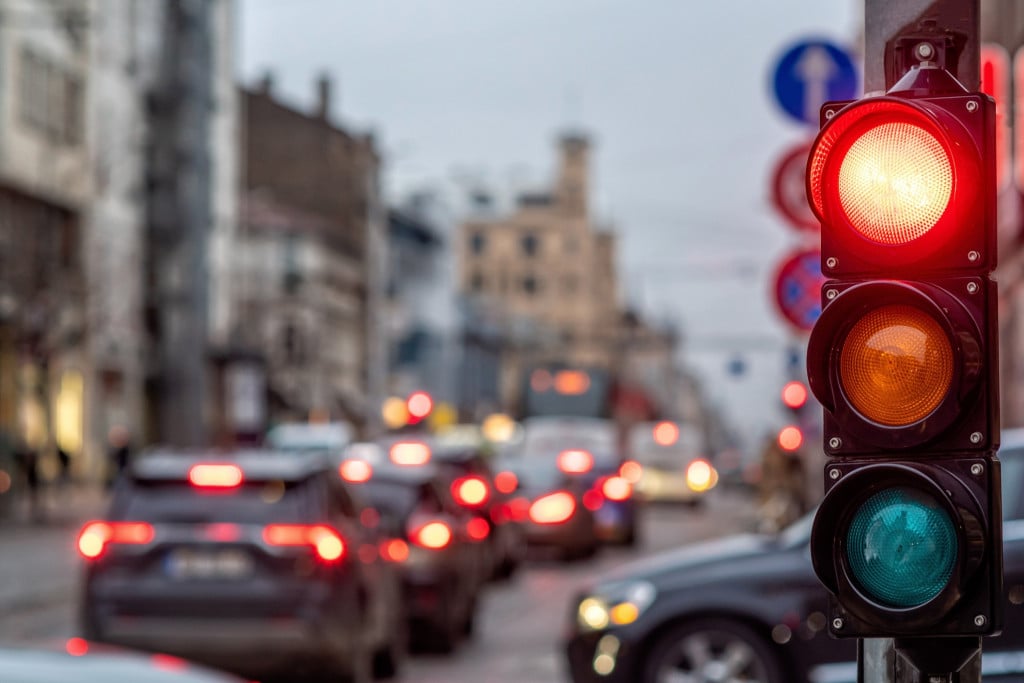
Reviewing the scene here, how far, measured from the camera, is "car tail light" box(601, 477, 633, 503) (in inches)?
1350

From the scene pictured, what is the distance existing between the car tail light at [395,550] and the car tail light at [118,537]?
2255 mm

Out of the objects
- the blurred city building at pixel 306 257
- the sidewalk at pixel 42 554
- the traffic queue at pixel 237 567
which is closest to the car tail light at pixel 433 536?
the traffic queue at pixel 237 567

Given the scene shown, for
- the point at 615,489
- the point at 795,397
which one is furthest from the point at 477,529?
the point at 615,489

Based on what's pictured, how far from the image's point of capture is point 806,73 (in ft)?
57.3

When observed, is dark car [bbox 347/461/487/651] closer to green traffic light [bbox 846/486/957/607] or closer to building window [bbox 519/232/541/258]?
green traffic light [bbox 846/486/957/607]

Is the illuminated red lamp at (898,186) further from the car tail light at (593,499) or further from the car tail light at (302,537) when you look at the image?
the car tail light at (593,499)

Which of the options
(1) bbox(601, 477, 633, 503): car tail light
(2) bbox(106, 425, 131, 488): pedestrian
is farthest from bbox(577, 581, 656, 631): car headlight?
(2) bbox(106, 425, 131, 488): pedestrian

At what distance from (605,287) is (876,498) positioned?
592 feet

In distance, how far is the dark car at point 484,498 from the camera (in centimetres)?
2461

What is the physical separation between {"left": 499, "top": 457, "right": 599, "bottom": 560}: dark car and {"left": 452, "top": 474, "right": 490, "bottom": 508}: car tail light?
19.8 ft

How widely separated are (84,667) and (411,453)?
749 inches

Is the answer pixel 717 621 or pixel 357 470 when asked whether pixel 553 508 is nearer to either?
pixel 357 470

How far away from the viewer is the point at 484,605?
926 inches

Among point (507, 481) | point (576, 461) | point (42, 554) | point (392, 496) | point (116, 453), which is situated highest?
point (392, 496)
